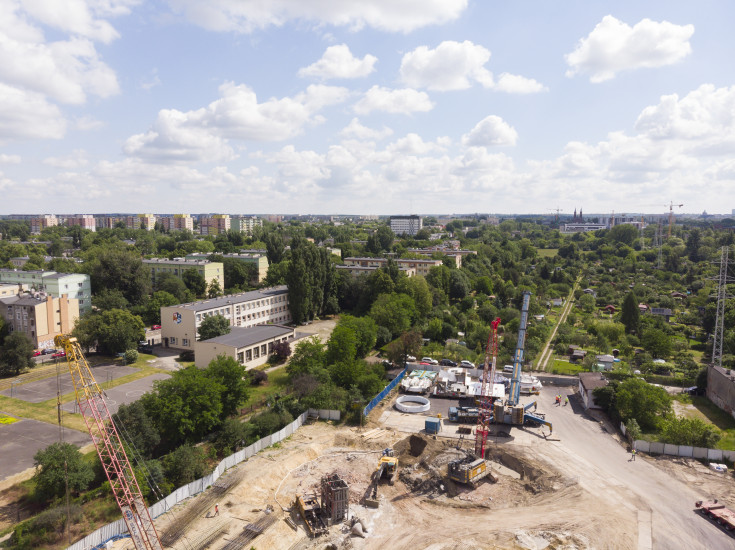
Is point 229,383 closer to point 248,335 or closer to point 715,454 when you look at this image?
point 248,335

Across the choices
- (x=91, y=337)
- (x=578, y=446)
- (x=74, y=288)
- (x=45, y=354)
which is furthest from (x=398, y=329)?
(x=74, y=288)

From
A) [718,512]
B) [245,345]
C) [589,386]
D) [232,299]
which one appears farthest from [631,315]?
[232,299]

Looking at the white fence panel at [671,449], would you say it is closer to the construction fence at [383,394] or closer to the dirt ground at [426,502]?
the dirt ground at [426,502]

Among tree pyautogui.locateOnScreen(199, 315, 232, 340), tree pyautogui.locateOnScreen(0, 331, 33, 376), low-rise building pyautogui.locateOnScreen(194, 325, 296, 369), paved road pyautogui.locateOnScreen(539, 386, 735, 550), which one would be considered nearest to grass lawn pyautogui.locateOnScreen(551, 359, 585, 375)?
paved road pyautogui.locateOnScreen(539, 386, 735, 550)

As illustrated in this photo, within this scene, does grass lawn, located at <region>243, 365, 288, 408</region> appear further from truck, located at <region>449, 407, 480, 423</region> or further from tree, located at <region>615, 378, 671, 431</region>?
tree, located at <region>615, 378, 671, 431</region>

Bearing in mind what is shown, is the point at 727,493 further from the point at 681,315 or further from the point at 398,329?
the point at 681,315

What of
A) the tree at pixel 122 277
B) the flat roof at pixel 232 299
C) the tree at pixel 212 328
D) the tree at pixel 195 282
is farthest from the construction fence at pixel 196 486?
Result: the tree at pixel 195 282
